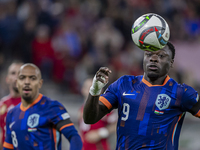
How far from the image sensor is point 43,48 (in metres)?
11.7

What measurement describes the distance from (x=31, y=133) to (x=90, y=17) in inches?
333

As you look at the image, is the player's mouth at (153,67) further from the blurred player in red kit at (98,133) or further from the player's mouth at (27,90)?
the blurred player in red kit at (98,133)

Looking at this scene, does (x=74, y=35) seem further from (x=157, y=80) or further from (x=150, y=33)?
(x=150, y=33)

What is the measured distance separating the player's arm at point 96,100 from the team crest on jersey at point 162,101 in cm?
58

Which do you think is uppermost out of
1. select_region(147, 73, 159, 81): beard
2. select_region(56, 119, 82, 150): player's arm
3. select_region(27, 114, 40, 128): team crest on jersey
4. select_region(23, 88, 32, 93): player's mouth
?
select_region(147, 73, 159, 81): beard

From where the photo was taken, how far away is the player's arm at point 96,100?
371 centimetres

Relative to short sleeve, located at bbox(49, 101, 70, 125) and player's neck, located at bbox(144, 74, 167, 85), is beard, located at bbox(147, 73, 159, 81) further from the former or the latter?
short sleeve, located at bbox(49, 101, 70, 125)

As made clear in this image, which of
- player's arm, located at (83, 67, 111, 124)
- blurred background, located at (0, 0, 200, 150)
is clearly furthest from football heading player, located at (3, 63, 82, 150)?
blurred background, located at (0, 0, 200, 150)

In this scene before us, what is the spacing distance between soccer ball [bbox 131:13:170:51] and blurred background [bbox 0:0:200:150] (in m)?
6.76

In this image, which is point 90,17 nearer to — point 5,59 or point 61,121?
point 5,59

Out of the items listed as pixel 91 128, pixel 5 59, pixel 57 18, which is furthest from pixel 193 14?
pixel 91 128

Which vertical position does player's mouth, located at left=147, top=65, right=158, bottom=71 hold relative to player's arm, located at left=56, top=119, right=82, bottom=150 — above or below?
above

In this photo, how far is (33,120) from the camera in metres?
5.00

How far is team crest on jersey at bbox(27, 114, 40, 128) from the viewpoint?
4.98 m
